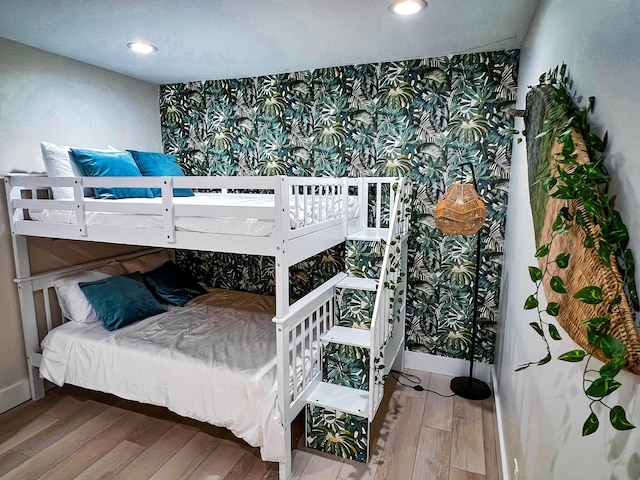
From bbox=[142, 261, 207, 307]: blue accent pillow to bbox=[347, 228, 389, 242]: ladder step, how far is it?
1.57 m

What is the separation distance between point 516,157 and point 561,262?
1.93m

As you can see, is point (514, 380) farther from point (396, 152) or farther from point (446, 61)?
point (446, 61)

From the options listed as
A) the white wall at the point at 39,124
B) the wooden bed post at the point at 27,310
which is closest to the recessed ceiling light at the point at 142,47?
the white wall at the point at 39,124

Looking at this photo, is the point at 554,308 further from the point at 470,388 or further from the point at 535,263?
the point at 470,388

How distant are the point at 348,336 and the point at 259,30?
6.21 ft

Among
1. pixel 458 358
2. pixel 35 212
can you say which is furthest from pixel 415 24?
pixel 35 212

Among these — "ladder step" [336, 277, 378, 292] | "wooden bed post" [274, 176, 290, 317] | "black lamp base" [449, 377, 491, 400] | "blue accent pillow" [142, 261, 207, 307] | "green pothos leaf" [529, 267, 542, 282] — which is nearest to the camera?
"green pothos leaf" [529, 267, 542, 282]

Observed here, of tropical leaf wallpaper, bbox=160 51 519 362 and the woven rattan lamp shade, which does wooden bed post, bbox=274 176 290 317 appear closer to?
the woven rattan lamp shade

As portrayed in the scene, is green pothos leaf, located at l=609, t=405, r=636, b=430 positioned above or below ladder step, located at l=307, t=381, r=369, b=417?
above

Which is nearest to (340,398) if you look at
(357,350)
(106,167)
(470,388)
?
(357,350)

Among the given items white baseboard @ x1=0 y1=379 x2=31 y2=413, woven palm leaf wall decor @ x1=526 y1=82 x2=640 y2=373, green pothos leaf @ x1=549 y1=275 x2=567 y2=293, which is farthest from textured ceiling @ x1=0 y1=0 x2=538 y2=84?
white baseboard @ x1=0 y1=379 x2=31 y2=413

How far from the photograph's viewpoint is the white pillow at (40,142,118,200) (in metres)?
2.47

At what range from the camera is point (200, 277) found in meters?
3.75

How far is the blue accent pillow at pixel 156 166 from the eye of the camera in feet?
9.66
